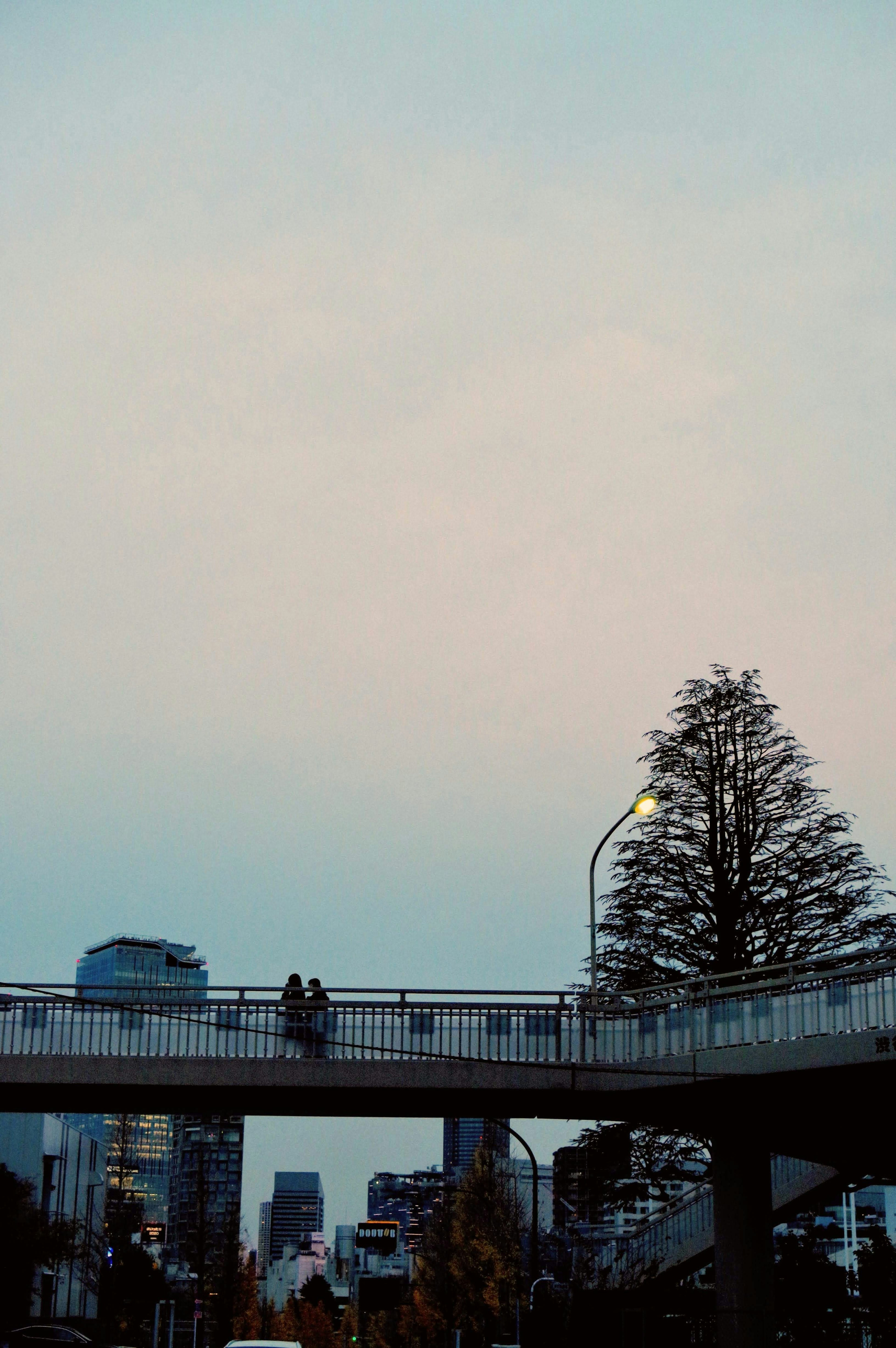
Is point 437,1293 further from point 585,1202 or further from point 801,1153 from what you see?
point 801,1153

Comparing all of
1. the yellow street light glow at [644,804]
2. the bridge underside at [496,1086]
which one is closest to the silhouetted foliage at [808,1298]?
the bridge underside at [496,1086]

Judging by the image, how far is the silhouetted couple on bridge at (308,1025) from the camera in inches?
1264

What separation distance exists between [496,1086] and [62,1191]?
6638 centimetres

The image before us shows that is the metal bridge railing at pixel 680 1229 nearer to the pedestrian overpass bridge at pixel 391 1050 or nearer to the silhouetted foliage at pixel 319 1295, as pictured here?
the pedestrian overpass bridge at pixel 391 1050

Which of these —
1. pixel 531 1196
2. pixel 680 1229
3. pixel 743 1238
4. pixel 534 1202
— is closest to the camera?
pixel 743 1238

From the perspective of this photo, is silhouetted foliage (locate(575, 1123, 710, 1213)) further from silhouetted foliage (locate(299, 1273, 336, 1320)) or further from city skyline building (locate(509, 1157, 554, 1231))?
silhouetted foliage (locate(299, 1273, 336, 1320))

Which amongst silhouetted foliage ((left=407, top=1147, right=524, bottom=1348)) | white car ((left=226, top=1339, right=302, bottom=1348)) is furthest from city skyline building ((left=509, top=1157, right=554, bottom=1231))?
white car ((left=226, top=1339, right=302, bottom=1348))

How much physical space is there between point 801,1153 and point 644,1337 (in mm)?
14218

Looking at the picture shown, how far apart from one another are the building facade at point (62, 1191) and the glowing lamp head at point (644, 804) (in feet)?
140

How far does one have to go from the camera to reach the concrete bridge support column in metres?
32.1

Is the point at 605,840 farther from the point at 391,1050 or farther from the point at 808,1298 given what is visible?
the point at 808,1298

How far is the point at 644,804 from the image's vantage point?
3141 cm

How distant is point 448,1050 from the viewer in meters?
32.2

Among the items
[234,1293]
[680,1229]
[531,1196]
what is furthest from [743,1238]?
[531,1196]
